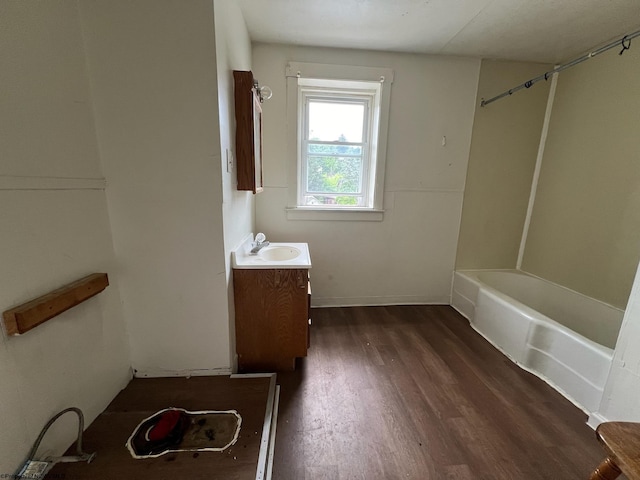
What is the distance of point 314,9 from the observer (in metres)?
1.77

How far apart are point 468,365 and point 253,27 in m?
3.00

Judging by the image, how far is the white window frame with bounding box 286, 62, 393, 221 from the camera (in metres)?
2.31

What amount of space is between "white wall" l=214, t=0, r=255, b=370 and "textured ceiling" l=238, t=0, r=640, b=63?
0.80ft

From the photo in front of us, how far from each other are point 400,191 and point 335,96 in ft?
3.65

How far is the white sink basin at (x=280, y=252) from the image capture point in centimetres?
204

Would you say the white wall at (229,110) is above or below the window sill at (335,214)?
above

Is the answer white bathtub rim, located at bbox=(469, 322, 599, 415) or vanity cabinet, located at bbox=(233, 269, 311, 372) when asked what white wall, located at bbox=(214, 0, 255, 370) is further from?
white bathtub rim, located at bbox=(469, 322, 599, 415)

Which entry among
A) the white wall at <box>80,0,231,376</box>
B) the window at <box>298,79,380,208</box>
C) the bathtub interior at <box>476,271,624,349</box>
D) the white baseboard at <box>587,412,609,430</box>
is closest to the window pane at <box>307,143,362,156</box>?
the window at <box>298,79,380,208</box>

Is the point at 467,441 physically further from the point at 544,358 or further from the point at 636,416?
the point at 544,358

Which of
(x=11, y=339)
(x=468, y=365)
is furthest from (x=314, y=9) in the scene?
(x=468, y=365)

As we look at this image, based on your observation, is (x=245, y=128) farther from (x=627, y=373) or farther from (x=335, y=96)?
(x=627, y=373)

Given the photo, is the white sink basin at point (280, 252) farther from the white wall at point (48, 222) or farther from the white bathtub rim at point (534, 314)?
the white bathtub rim at point (534, 314)

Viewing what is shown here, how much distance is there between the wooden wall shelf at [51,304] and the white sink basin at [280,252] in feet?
3.28

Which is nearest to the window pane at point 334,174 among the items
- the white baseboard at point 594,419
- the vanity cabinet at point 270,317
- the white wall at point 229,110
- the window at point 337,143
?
the window at point 337,143
